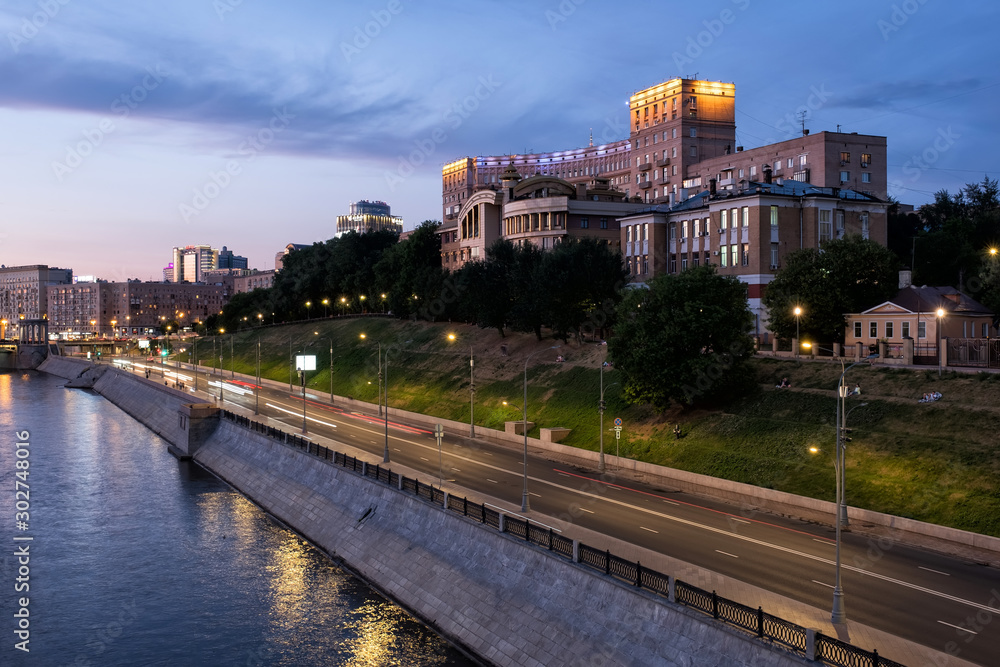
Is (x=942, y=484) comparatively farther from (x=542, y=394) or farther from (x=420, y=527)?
(x=542, y=394)

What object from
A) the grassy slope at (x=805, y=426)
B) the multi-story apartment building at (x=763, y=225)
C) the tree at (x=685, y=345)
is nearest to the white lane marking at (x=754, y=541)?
the grassy slope at (x=805, y=426)

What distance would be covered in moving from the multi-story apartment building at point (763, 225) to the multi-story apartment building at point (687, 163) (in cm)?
829

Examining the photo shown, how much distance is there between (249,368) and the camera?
488 ft

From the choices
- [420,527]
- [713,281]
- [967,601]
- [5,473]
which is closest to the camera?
[967,601]

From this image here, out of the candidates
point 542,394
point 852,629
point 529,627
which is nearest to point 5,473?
point 542,394

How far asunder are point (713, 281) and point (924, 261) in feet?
136

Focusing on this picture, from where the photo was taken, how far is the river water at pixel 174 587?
33.1m

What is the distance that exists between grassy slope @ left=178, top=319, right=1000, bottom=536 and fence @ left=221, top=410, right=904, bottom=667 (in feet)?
65.8

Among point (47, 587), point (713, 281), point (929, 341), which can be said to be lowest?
point (47, 587)

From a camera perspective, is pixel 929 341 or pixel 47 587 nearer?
pixel 47 587

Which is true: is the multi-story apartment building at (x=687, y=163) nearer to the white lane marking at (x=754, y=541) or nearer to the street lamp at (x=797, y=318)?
the street lamp at (x=797, y=318)

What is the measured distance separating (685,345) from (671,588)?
36.8 m

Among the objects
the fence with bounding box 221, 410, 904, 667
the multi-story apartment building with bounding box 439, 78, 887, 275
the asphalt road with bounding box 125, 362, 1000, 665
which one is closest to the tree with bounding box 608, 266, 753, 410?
the asphalt road with bounding box 125, 362, 1000, 665

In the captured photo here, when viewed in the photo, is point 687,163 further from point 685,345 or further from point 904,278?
point 685,345
